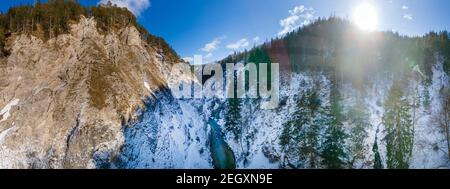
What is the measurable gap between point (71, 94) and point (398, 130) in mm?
19224

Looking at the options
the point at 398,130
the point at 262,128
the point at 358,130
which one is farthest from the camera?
the point at 262,128

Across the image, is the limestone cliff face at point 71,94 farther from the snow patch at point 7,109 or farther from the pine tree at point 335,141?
the pine tree at point 335,141

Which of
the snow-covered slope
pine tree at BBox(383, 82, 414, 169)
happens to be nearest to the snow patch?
the snow-covered slope

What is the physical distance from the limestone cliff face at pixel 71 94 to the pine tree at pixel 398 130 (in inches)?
593

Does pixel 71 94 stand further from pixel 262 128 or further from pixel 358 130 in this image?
pixel 358 130

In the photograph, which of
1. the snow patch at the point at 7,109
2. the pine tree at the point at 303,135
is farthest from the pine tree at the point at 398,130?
the snow patch at the point at 7,109

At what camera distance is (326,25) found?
44.2m

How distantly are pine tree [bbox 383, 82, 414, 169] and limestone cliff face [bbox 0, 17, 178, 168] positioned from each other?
593 inches

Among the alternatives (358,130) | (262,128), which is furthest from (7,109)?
(358,130)

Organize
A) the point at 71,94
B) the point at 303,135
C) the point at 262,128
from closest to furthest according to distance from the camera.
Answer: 1. the point at 71,94
2. the point at 303,135
3. the point at 262,128

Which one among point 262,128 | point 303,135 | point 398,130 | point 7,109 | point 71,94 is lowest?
point 303,135

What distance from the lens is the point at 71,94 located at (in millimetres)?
25578
